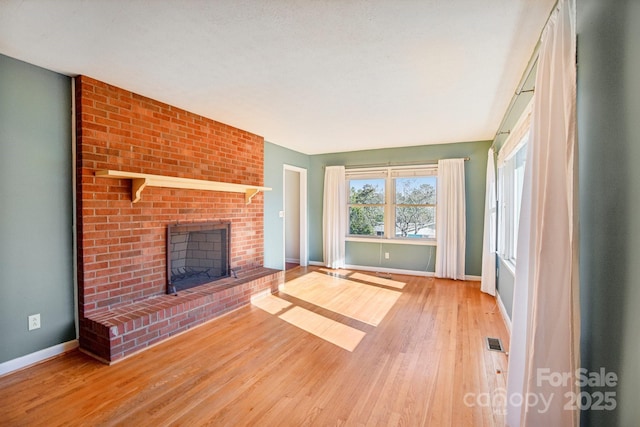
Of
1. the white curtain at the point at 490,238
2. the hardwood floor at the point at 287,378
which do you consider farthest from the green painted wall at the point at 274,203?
the white curtain at the point at 490,238

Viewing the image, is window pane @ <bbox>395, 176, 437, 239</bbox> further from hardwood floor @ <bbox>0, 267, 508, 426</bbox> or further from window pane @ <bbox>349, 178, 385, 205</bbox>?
hardwood floor @ <bbox>0, 267, 508, 426</bbox>

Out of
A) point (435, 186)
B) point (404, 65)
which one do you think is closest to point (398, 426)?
point (404, 65)

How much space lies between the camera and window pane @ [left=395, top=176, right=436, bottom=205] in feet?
17.7

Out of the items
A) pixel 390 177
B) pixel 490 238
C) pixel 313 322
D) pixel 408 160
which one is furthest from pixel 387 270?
pixel 313 322

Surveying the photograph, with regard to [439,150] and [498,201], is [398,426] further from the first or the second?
[439,150]

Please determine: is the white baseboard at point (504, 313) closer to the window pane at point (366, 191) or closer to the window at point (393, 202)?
the window at point (393, 202)

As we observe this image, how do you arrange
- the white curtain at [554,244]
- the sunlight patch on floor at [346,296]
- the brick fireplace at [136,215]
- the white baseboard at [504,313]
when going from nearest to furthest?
the white curtain at [554,244] → the brick fireplace at [136,215] → the white baseboard at [504,313] → the sunlight patch on floor at [346,296]

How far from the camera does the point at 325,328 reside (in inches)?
122

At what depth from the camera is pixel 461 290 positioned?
14.8ft

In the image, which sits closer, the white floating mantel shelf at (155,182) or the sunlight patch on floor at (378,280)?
the white floating mantel shelf at (155,182)

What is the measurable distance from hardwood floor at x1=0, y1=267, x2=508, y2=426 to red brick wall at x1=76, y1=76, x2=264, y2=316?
0.71m

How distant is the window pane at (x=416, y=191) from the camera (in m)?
5.40

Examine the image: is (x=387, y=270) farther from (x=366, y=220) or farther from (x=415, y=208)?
(x=415, y=208)

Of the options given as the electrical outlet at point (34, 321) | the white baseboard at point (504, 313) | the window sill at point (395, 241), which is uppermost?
the window sill at point (395, 241)
